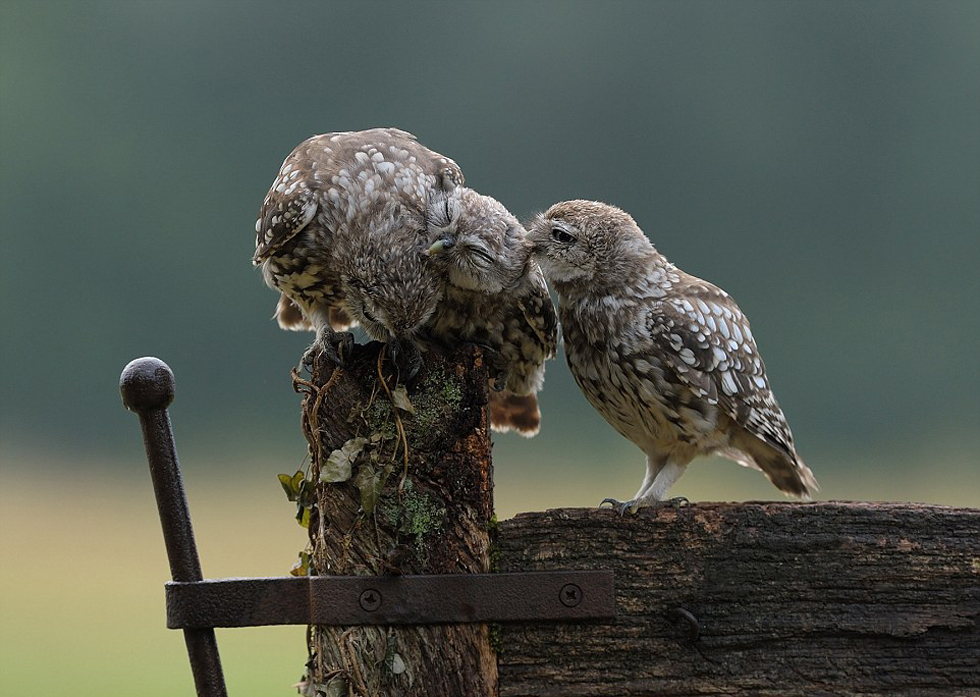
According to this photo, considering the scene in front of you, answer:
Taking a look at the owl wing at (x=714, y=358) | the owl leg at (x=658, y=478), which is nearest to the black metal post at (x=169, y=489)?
the owl leg at (x=658, y=478)

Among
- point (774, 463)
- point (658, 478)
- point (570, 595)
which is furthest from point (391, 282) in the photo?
point (774, 463)

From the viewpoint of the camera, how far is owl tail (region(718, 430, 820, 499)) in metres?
2.06

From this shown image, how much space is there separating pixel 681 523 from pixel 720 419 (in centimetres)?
60

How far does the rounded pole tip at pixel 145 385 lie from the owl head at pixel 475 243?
45 cm

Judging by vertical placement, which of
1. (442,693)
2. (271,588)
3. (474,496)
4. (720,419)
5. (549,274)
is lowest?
(442,693)

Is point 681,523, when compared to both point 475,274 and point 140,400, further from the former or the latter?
point 140,400

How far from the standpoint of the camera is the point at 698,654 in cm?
142

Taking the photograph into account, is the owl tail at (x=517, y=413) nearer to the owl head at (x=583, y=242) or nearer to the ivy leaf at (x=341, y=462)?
the owl head at (x=583, y=242)

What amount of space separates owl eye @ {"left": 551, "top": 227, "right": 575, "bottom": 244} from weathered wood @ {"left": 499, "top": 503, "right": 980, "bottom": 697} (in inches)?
24.4

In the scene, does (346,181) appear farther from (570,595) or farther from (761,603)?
(761,603)

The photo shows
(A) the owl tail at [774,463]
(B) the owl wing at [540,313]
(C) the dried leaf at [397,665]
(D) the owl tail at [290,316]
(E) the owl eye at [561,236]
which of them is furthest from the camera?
(D) the owl tail at [290,316]

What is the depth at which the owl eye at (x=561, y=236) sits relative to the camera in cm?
186

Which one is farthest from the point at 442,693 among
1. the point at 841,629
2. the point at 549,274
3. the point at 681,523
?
the point at 549,274

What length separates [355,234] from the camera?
172 cm
